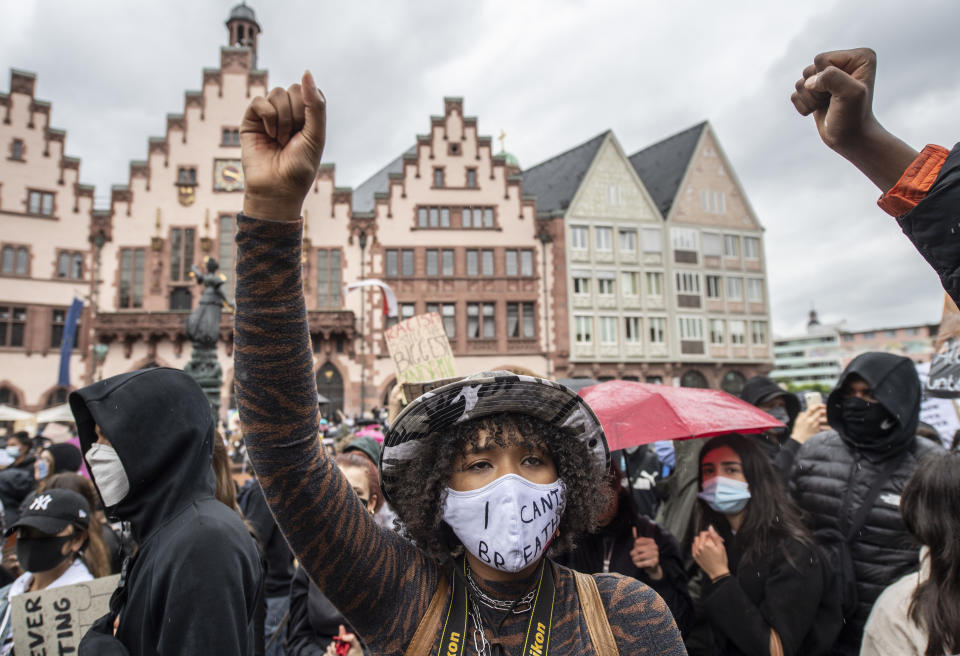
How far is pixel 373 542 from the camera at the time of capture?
162cm

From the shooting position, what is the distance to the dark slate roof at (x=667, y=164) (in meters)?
33.7

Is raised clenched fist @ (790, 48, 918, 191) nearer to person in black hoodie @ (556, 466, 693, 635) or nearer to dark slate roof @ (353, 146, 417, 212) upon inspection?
person in black hoodie @ (556, 466, 693, 635)

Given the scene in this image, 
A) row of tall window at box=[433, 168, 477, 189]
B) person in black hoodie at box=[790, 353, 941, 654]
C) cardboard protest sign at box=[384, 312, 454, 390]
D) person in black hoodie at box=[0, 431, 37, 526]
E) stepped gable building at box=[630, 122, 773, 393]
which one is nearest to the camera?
person in black hoodie at box=[790, 353, 941, 654]

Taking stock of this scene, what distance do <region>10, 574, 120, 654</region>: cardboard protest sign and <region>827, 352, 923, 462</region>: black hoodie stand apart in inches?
152

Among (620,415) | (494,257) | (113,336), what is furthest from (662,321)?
(620,415)

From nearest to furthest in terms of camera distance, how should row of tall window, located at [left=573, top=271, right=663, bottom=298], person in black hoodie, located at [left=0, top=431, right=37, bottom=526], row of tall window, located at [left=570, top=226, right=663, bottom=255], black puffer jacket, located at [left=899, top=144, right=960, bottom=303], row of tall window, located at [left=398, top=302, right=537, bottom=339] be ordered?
black puffer jacket, located at [left=899, top=144, right=960, bottom=303] < person in black hoodie, located at [left=0, top=431, right=37, bottom=526] < row of tall window, located at [left=398, top=302, right=537, bottom=339] < row of tall window, located at [left=573, top=271, right=663, bottom=298] < row of tall window, located at [left=570, top=226, right=663, bottom=255]

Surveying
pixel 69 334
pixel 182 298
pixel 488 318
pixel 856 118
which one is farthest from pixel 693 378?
pixel 856 118

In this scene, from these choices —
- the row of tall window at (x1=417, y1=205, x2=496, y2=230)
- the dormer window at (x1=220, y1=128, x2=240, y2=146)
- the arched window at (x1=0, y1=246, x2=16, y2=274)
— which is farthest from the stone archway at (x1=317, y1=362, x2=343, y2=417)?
the arched window at (x1=0, y1=246, x2=16, y2=274)

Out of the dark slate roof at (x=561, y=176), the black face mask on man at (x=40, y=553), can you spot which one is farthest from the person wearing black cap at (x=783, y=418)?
the dark slate roof at (x=561, y=176)

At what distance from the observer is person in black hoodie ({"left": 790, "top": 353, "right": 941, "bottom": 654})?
3332 mm

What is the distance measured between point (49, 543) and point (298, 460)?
7.87 ft

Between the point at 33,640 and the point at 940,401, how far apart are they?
8.48m

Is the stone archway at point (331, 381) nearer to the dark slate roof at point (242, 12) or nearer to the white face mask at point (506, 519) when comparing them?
the dark slate roof at point (242, 12)

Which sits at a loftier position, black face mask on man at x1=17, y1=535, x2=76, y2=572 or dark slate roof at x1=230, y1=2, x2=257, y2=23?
dark slate roof at x1=230, y1=2, x2=257, y2=23
